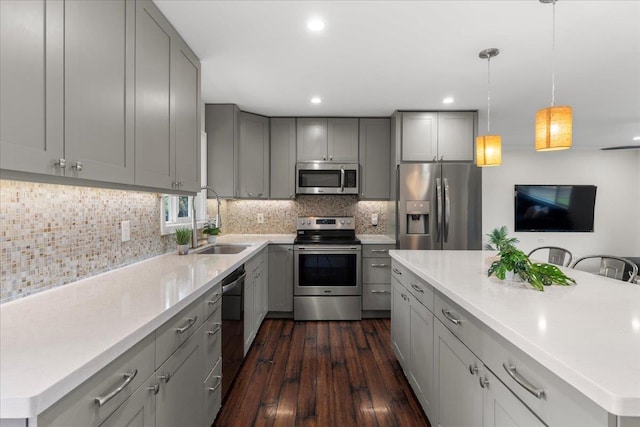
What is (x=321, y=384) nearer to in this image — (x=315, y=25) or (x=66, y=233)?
(x=66, y=233)

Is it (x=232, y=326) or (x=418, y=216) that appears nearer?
(x=232, y=326)

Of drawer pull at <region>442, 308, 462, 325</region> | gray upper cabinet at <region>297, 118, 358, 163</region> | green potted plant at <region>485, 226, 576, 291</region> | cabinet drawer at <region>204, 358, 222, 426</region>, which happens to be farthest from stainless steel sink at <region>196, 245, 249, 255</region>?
green potted plant at <region>485, 226, 576, 291</region>

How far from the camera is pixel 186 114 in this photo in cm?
224

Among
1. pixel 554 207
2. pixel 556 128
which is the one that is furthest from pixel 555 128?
pixel 554 207

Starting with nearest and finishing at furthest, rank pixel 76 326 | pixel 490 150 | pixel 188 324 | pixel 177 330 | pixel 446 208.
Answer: pixel 76 326 < pixel 177 330 < pixel 188 324 < pixel 490 150 < pixel 446 208

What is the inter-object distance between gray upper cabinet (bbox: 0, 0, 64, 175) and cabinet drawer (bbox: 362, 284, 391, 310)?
125 inches

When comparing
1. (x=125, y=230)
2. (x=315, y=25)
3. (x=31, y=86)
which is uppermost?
(x=315, y=25)

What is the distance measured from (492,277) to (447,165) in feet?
7.24

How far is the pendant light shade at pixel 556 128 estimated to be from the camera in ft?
5.17

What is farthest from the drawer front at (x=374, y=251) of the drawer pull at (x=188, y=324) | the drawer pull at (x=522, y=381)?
the drawer pull at (x=522, y=381)

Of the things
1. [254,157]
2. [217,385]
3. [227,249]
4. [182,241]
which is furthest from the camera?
[254,157]

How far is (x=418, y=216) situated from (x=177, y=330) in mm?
2960

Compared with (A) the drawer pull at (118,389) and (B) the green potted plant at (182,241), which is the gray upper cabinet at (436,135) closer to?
(B) the green potted plant at (182,241)

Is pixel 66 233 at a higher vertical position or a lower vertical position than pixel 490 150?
lower
